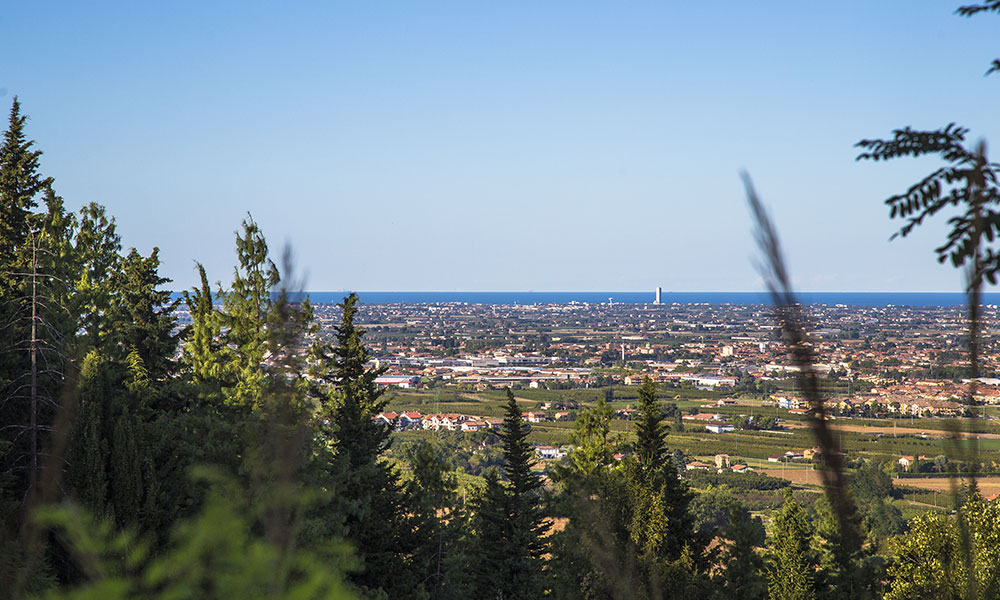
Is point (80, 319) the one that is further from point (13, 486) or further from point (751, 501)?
point (751, 501)

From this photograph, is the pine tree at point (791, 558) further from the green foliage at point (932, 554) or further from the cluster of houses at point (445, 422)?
the cluster of houses at point (445, 422)

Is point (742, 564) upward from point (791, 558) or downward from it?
downward

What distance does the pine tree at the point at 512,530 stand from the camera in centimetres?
2081

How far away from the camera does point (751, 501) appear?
49.4m

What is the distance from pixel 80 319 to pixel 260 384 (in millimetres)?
8298

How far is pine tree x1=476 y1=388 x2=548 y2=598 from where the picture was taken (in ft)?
68.3

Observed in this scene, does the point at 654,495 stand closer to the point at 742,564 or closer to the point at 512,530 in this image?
the point at 742,564

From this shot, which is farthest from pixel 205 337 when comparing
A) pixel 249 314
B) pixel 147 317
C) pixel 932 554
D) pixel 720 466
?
pixel 720 466

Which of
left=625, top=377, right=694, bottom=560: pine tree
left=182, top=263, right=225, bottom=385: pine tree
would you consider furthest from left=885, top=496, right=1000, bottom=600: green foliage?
left=182, top=263, right=225, bottom=385: pine tree

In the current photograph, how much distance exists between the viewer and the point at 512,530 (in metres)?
21.5

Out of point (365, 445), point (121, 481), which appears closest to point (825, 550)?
point (365, 445)

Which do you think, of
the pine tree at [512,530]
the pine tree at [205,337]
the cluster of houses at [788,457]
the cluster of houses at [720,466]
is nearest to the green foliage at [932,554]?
the pine tree at [512,530]

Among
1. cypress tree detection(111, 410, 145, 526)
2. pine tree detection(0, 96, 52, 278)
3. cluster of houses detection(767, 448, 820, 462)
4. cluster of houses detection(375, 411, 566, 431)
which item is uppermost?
pine tree detection(0, 96, 52, 278)

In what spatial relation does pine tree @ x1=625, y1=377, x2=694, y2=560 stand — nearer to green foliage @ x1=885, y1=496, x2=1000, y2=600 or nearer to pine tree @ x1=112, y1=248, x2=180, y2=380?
green foliage @ x1=885, y1=496, x2=1000, y2=600
